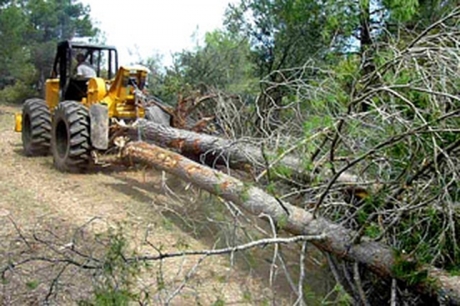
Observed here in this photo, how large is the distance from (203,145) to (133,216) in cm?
136

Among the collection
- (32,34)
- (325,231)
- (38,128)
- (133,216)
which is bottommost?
(133,216)

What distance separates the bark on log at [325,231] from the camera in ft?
10.7

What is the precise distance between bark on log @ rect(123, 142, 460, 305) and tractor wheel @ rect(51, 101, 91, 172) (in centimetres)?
251

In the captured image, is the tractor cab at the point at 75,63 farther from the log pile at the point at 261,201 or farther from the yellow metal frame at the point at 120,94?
the log pile at the point at 261,201

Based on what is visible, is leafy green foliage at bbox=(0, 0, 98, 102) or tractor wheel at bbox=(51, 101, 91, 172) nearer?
tractor wheel at bbox=(51, 101, 91, 172)

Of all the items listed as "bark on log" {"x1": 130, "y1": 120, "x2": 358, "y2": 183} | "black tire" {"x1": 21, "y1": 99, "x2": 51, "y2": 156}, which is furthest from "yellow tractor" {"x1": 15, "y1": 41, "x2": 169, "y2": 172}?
"bark on log" {"x1": 130, "y1": 120, "x2": 358, "y2": 183}

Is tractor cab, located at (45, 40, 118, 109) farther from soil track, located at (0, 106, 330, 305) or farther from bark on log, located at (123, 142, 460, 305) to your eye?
bark on log, located at (123, 142, 460, 305)

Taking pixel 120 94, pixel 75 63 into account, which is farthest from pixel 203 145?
pixel 75 63

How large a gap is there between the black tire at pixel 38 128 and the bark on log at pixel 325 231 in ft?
14.1

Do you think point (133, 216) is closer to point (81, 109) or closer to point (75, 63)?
point (81, 109)

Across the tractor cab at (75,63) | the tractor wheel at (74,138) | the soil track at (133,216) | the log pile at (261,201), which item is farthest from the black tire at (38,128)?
the log pile at (261,201)

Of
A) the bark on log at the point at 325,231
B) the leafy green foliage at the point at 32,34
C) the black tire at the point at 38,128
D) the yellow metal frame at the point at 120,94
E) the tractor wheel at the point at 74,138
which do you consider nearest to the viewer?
the bark on log at the point at 325,231

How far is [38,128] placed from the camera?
29.7 feet

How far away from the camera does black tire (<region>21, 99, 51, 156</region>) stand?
905 cm
